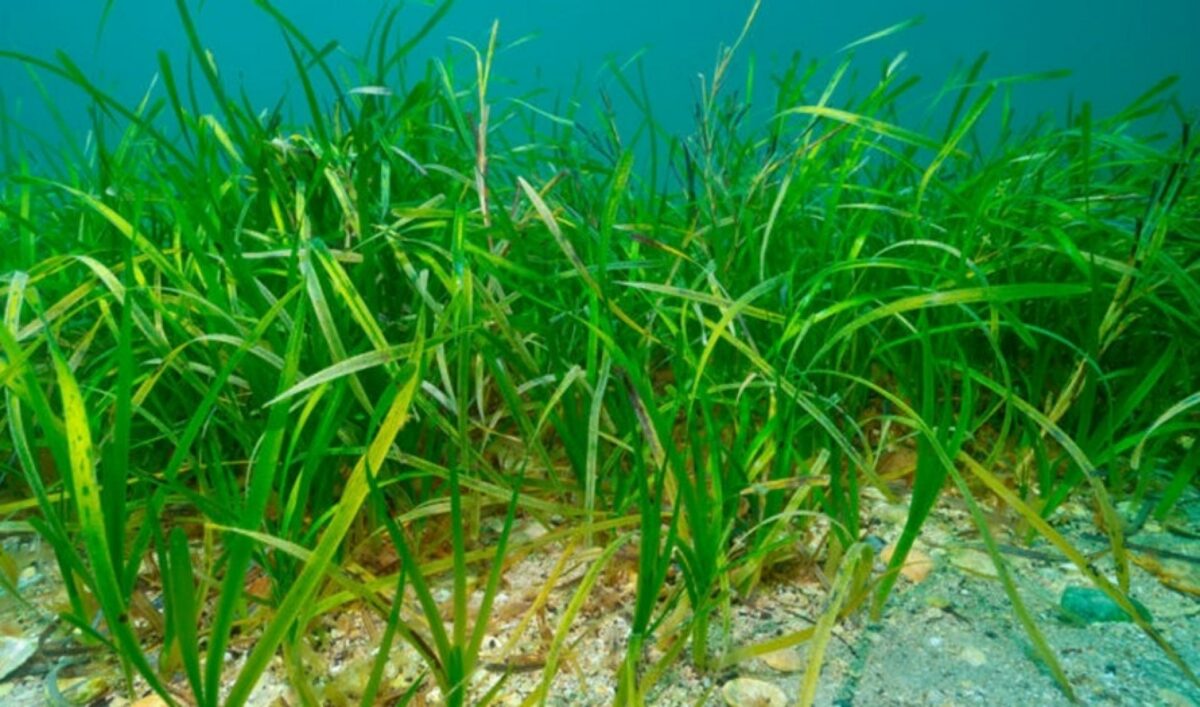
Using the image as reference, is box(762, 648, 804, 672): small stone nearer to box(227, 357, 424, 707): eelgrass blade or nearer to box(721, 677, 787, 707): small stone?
box(721, 677, 787, 707): small stone

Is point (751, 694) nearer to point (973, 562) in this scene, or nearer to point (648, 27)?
point (973, 562)

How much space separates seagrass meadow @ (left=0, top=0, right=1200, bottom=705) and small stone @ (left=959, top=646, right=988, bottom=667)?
0.05 metres

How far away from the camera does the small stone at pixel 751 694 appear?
2.79ft

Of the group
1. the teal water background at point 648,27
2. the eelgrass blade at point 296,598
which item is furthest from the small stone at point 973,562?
the teal water background at point 648,27

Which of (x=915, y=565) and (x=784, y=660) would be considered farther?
(x=915, y=565)

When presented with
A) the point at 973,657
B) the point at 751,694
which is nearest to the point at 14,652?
the point at 751,694

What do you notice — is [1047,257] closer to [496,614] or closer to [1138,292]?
[1138,292]

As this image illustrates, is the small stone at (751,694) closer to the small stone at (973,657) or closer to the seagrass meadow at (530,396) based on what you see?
the seagrass meadow at (530,396)

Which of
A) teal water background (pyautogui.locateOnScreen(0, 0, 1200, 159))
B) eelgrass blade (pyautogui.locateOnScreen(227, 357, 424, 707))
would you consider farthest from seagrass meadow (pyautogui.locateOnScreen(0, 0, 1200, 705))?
teal water background (pyautogui.locateOnScreen(0, 0, 1200, 159))

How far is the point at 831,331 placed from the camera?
1.22 m

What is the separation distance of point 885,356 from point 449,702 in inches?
34.7

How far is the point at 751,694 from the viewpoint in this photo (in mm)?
860

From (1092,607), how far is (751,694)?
43cm

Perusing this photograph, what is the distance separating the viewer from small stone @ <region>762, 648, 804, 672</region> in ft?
2.94
